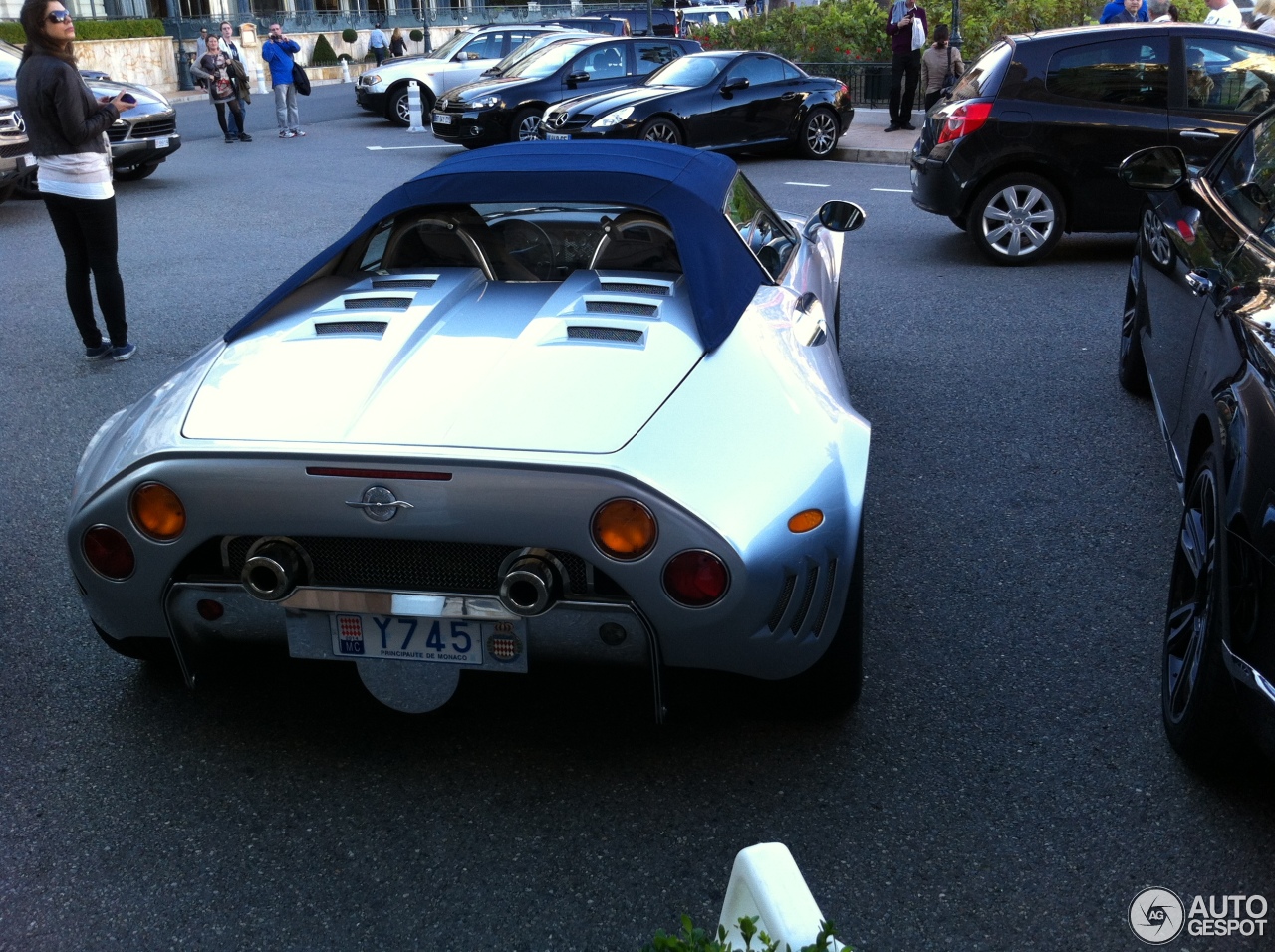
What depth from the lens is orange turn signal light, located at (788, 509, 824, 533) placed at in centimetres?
286

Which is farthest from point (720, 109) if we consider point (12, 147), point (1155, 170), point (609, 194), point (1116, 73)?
point (609, 194)

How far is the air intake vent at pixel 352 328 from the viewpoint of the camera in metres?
3.48

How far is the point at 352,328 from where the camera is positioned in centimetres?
351

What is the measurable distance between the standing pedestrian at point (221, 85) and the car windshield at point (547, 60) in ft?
14.5

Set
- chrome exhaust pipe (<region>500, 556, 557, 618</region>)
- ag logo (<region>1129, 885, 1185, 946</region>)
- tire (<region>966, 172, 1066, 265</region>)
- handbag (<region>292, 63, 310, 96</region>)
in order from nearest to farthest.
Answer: ag logo (<region>1129, 885, 1185, 946</region>) → chrome exhaust pipe (<region>500, 556, 557, 618</region>) → tire (<region>966, 172, 1066, 265</region>) → handbag (<region>292, 63, 310, 96</region>)

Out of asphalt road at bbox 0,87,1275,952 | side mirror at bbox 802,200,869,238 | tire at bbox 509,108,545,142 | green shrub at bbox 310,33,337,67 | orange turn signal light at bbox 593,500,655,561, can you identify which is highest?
side mirror at bbox 802,200,869,238

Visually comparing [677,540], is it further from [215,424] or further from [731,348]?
[215,424]

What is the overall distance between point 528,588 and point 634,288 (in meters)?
1.27

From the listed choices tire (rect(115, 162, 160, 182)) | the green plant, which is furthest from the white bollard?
the green plant

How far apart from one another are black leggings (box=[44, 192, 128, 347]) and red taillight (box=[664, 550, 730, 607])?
510cm

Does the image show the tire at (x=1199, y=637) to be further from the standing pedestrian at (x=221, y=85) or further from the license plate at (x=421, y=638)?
the standing pedestrian at (x=221, y=85)

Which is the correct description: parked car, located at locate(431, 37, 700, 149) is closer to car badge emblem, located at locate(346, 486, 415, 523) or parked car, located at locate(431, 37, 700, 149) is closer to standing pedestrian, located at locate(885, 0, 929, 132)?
standing pedestrian, located at locate(885, 0, 929, 132)

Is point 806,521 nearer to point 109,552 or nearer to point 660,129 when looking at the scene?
point 109,552

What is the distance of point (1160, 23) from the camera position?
8.95 m
